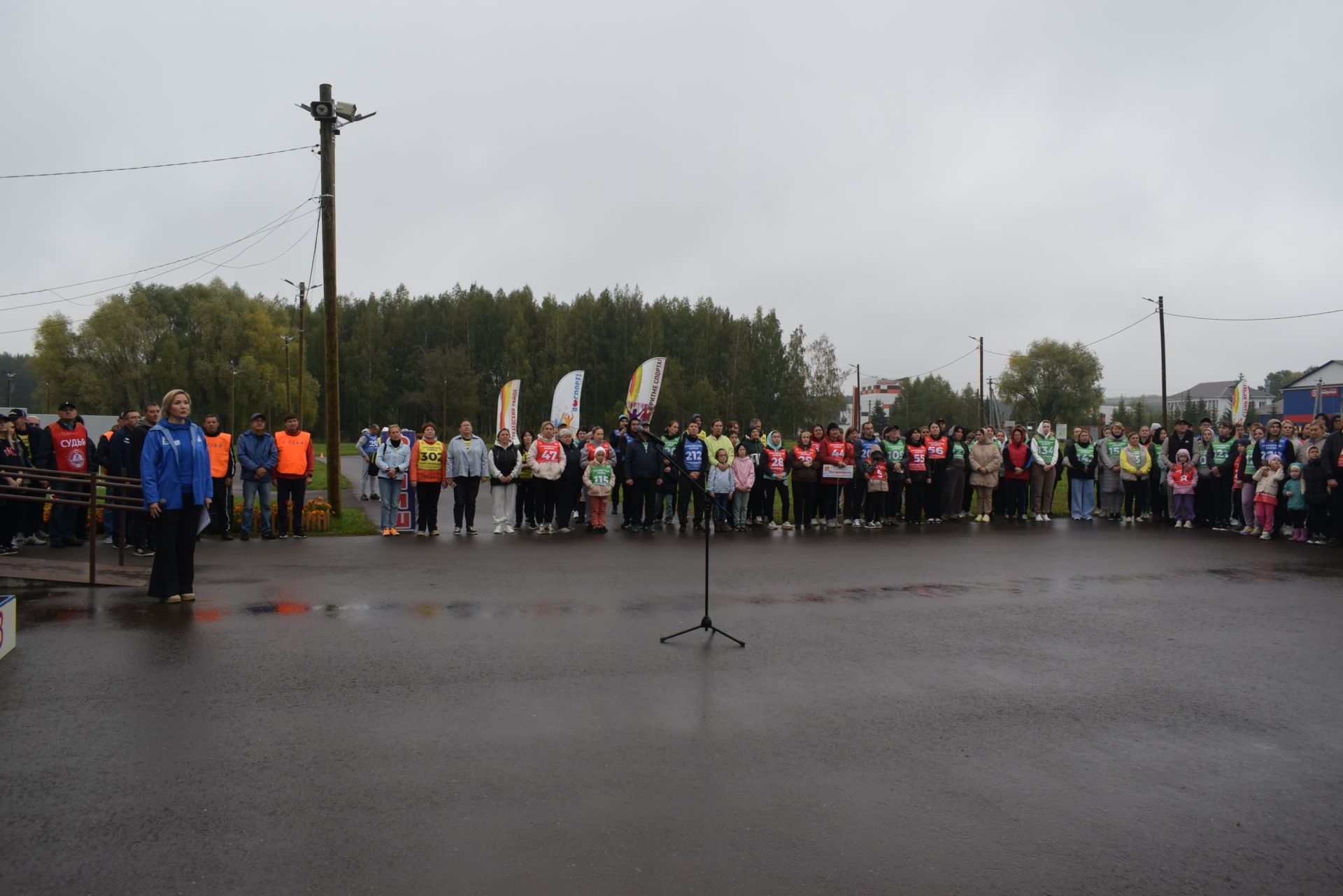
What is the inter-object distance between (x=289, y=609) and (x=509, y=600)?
7.02 feet

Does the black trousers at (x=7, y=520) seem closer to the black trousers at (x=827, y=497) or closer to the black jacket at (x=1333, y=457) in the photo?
the black trousers at (x=827, y=497)

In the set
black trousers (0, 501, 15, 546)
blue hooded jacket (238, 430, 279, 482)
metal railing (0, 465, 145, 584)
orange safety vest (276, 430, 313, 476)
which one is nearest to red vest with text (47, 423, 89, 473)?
metal railing (0, 465, 145, 584)

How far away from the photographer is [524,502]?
16406 mm

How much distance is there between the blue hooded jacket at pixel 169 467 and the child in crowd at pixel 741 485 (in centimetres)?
965

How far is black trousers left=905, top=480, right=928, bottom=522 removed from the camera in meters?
17.9

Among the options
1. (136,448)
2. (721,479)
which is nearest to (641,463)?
(721,479)

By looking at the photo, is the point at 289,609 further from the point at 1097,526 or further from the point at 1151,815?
the point at 1097,526

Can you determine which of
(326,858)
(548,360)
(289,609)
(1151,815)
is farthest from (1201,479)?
(548,360)

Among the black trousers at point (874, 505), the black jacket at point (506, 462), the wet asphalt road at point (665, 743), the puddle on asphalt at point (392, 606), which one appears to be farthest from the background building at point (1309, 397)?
the wet asphalt road at point (665, 743)

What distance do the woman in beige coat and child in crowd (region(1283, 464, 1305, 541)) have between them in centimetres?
493

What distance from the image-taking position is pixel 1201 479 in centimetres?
1748

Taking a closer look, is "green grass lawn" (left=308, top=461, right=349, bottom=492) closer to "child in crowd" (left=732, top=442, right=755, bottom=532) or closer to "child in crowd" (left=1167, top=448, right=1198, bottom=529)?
"child in crowd" (left=732, top=442, right=755, bottom=532)

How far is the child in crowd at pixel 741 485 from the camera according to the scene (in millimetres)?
16531

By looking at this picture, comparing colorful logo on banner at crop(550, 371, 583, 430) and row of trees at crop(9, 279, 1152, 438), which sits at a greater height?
row of trees at crop(9, 279, 1152, 438)
